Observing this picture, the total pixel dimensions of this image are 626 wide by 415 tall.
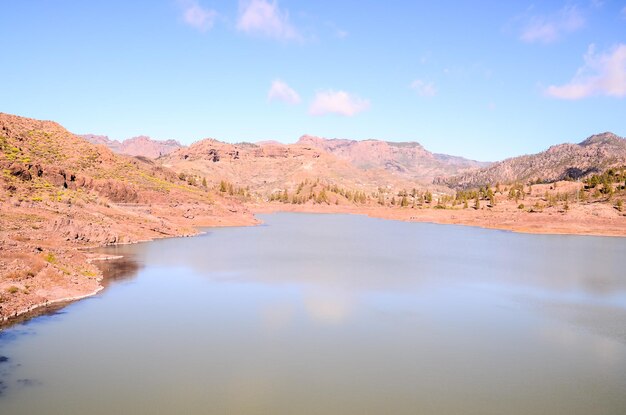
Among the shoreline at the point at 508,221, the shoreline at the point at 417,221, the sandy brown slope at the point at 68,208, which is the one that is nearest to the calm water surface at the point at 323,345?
the shoreline at the point at 417,221

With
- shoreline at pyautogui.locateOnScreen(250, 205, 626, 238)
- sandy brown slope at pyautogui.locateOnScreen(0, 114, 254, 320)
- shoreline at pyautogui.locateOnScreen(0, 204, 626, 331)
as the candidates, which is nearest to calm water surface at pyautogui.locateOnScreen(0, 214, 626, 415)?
shoreline at pyautogui.locateOnScreen(0, 204, 626, 331)

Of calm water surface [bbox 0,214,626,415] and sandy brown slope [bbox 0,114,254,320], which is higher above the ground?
sandy brown slope [bbox 0,114,254,320]

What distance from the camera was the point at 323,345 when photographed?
2277 cm

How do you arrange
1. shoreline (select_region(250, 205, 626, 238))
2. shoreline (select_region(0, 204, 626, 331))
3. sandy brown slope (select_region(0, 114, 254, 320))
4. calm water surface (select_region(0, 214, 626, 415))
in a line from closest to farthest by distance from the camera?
calm water surface (select_region(0, 214, 626, 415)) → shoreline (select_region(0, 204, 626, 331)) → sandy brown slope (select_region(0, 114, 254, 320)) → shoreline (select_region(250, 205, 626, 238))

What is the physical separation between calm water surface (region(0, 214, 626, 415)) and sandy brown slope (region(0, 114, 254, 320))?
12.0 feet

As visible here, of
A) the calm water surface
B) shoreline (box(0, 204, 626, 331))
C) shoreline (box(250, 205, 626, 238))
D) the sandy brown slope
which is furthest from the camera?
shoreline (box(250, 205, 626, 238))

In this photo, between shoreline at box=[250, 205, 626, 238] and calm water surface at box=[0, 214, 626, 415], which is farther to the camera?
shoreline at box=[250, 205, 626, 238]

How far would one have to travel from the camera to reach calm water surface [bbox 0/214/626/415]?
16.9 meters

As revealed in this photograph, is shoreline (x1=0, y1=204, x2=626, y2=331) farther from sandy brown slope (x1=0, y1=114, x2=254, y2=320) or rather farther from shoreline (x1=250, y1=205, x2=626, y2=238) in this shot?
sandy brown slope (x1=0, y1=114, x2=254, y2=320)

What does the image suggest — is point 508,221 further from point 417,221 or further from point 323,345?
point 323,345

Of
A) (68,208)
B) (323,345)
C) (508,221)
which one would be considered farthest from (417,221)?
(323,345)

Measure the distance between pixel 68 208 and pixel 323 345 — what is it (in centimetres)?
5172

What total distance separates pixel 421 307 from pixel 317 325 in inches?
355

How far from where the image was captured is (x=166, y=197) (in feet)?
306
